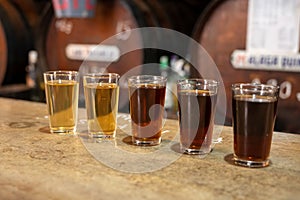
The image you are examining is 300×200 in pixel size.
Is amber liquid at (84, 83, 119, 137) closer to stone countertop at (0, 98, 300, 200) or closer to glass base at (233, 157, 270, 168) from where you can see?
stone countertop at (0, 98, 300, 200)

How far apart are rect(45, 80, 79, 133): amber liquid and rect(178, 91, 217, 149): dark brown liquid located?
349 mm

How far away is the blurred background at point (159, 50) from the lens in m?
1.84

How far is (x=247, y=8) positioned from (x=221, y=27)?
14 cm

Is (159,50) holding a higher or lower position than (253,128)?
higher

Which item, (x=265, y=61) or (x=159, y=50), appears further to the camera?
(x=159, y=50)

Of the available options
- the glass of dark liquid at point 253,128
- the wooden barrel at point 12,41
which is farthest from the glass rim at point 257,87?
the wooden barrel at point 12,41

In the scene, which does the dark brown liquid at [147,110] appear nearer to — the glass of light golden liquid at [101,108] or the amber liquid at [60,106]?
the glass of light golden liquid at [101,108]

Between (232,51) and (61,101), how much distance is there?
972mm

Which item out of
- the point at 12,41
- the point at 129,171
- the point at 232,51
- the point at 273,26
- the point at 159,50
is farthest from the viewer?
the point at 12,41

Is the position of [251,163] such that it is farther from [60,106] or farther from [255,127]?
[60,106]

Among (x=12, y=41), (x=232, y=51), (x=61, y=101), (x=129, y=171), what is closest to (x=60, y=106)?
(x=61, y=101)

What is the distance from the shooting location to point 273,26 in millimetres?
1846

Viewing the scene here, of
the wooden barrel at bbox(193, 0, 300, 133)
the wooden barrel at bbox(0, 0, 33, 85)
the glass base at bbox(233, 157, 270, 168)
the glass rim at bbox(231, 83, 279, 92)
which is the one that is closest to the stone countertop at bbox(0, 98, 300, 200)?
the glass base at bbox(233, 157, 270, 168)

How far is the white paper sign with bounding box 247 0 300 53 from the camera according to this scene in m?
1.79
